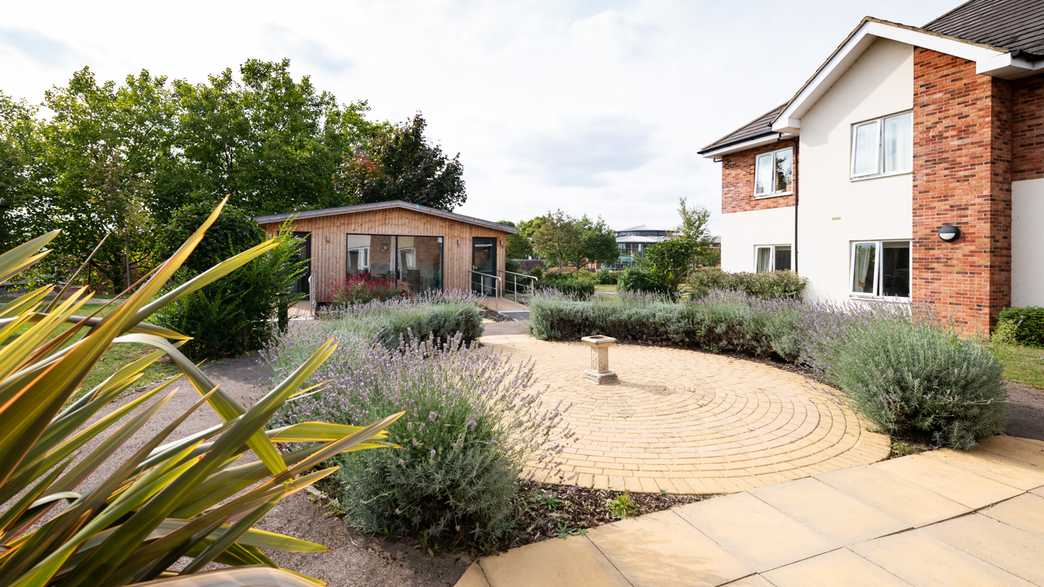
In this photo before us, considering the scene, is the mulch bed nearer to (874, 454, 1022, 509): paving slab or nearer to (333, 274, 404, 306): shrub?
(874, 454, 1022, 509): paving slab

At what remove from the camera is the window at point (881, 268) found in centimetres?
1163

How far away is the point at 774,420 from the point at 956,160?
899cm

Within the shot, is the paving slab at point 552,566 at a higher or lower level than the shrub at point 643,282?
lower

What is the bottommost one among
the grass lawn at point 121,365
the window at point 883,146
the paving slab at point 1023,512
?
the paving slab at point 1023,512

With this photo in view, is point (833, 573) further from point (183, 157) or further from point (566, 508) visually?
point (183, 157)

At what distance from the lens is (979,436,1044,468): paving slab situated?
13.6 feet

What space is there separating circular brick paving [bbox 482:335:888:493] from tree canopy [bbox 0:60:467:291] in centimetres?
1790

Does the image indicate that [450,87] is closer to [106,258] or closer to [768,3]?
[768,3]

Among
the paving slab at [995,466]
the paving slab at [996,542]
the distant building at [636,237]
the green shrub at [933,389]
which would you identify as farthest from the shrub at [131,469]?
the distant building at [636,237]

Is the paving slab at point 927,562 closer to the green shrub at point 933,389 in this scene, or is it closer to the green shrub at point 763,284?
the green shrub at point 933,389

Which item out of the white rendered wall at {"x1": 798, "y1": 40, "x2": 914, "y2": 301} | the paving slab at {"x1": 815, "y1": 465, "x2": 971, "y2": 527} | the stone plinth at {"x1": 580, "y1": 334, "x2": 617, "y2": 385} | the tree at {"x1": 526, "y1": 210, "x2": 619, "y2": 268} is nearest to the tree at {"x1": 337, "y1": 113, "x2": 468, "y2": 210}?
the tree at {"x1": 526, "y1": 210, "x2": 619, "y2": 268}

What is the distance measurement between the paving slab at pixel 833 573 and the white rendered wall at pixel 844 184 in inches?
446

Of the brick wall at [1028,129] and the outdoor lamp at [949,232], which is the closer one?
the brick wall at [1028,129]

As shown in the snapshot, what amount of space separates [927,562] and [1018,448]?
2.74 m
